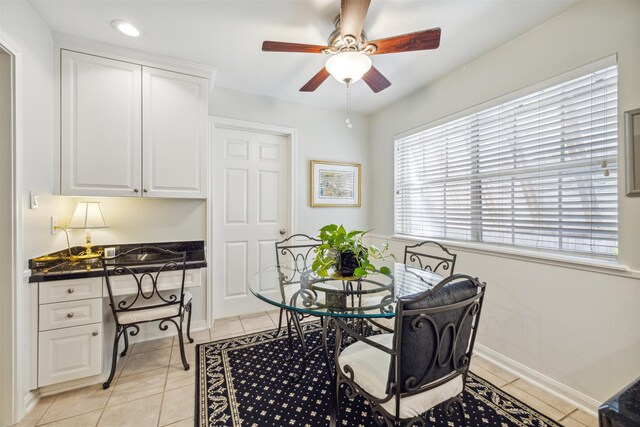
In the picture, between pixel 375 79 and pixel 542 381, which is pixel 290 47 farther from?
pixel 542 381

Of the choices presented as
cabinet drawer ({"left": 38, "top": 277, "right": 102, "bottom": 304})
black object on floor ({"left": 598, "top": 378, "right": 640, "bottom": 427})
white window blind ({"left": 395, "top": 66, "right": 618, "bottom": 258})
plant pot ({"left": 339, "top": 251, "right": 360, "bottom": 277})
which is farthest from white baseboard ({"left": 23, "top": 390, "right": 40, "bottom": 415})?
white window blind ({"left": 395, "top": 66, "right": 618, "bottom": 258})

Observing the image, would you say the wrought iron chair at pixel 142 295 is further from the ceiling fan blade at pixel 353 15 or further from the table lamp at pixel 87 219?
the ceiling fan blade at pixel 353 15

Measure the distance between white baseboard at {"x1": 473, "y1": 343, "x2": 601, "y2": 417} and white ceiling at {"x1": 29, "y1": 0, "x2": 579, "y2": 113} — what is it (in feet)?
8.26

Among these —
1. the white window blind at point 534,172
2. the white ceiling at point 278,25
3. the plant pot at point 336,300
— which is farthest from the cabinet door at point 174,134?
the white window blind at point 534,172

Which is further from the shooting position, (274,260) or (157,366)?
(274,260)

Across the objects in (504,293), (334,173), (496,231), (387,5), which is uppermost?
(387,5)

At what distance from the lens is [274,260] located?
3336mm

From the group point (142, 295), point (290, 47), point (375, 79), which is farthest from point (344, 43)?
point (142, 295)

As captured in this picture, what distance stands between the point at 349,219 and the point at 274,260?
115cm

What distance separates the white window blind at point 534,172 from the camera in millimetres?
1702

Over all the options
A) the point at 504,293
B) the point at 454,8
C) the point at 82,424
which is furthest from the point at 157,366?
the point at 454,8

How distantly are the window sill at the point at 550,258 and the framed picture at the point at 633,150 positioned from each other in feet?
1.43

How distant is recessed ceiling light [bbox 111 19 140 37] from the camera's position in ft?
6.41

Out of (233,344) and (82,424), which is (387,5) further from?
(82,424)
